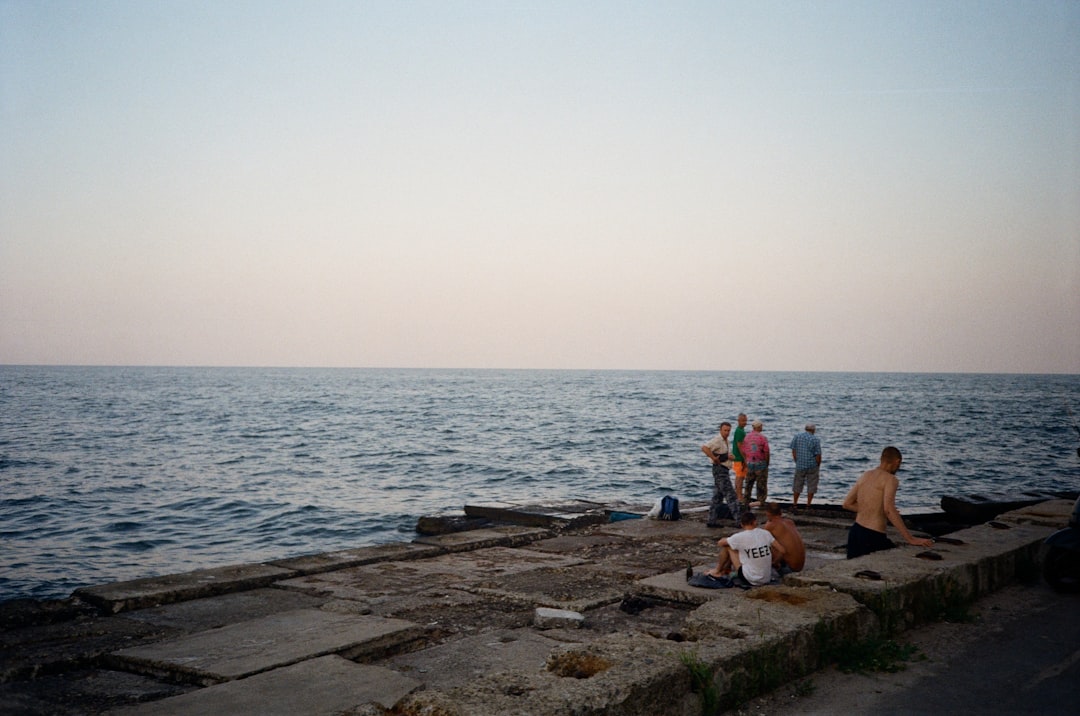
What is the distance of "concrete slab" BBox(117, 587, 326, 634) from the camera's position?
27.2 feet

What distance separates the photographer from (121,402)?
282ft

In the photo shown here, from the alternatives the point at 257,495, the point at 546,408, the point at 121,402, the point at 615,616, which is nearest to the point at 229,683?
the point at 615,616

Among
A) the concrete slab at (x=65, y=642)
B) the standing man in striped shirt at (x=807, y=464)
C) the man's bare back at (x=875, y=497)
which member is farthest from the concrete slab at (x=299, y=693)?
the standing man in striped shirt at (x=807, y=464)

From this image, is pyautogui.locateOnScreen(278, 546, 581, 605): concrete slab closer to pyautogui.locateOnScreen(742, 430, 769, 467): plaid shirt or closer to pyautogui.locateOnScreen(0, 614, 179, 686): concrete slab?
pyautogui.locateOnScreen(0, 614, 179, 686): concrete slab

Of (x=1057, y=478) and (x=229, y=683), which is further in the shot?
→ (x=1057, y=478)

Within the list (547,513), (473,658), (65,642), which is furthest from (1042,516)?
(65,642)

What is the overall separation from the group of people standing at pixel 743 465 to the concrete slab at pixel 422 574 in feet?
13.3

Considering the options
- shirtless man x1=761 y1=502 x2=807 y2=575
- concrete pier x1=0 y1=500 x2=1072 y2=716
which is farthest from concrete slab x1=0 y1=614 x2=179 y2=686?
shirtless man x1=761 y1=502 x2=807 y2=575

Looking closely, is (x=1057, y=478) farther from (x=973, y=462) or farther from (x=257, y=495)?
(x=257, y=495)

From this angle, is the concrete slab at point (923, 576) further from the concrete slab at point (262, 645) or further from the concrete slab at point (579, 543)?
the concrete slab at point (579, 543)

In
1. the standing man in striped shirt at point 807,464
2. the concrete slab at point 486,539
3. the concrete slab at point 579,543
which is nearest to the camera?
the concrete slab at point 579,543

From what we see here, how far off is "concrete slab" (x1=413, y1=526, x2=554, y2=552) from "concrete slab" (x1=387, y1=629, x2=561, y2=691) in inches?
196

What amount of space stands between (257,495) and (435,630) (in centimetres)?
2114

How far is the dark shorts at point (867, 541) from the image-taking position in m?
9.40
